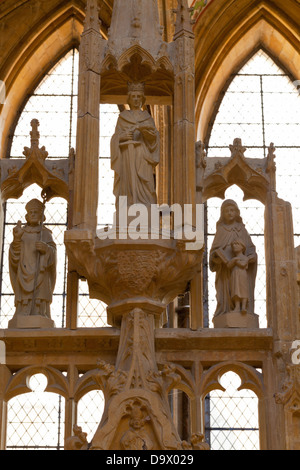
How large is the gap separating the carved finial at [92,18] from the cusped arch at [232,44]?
494 cm

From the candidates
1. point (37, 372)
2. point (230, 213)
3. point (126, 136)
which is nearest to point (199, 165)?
point (230, 213)

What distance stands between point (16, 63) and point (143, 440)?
892 centimetres

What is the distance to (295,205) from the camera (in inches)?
663

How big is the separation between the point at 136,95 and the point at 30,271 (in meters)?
2.20

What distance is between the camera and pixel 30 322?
37.7 ft

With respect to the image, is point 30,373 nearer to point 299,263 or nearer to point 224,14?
point 299,263

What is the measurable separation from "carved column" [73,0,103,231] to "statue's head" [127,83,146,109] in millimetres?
380

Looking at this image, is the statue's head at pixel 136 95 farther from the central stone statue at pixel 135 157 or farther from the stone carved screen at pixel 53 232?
the stone carved screen at pixel 53 232

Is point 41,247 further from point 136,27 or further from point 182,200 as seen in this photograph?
point 136,27

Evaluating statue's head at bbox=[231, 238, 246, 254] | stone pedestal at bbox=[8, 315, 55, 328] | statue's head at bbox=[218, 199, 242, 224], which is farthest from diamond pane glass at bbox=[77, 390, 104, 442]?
statue's head at bbox=[231, 238, 246, 254]

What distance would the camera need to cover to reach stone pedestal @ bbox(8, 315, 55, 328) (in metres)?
11.5

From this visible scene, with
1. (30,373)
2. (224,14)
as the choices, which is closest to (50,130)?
(224,14)

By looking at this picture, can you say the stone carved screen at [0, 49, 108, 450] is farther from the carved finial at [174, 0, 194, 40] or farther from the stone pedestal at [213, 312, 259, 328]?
the carved finial at [174, 0, 194, 40]

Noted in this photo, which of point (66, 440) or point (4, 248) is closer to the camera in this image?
point (66, 440)
